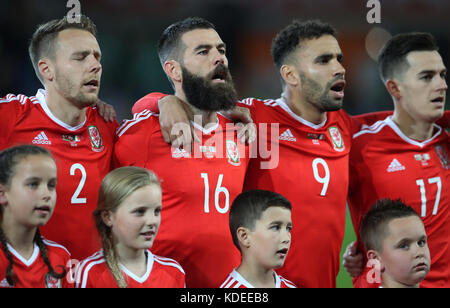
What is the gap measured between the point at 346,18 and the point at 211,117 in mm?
7603

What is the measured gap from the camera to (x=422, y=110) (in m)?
3.98

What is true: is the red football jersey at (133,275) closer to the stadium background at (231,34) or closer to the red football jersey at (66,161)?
the red football jersey at (66,161)

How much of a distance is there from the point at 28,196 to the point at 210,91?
1.28 meters

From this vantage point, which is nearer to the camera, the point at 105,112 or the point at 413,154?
the point at 105,112

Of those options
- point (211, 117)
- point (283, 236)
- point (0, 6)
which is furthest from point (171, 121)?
point (0, 6)

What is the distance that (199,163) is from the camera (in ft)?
11.1

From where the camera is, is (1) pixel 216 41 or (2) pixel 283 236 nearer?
(2) pixel 283 236

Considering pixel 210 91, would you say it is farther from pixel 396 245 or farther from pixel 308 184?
pixel 396 245

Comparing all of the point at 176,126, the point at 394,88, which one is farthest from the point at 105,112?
the point at 394,88

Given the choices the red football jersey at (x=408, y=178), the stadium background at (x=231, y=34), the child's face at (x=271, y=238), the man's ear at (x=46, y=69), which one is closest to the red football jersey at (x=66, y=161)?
the man's ear at (x=46, y=69)

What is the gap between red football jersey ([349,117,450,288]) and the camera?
3.83 meters

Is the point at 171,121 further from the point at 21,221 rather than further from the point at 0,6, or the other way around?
the point at 0,6

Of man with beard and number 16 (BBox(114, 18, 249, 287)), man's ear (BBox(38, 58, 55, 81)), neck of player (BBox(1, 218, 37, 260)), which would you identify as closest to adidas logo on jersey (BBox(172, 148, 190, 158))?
man with beard and number 16 (BBox(114, 18, 249, 287))
